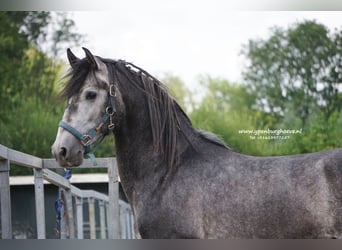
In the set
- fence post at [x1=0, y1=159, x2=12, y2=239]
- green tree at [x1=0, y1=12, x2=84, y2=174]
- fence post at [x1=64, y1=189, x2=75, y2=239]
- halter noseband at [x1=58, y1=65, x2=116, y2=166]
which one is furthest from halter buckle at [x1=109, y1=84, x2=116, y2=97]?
fence post at [x1=64, y1=189, x2=75, y2=239]

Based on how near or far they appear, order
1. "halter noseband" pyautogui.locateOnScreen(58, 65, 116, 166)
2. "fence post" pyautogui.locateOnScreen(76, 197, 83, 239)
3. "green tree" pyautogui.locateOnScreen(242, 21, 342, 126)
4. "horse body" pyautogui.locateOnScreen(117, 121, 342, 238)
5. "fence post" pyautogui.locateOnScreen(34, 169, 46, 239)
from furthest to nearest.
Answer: "fence post" pyautogui.locateOnScreen(76, 197, 83, 239) < "green tree" pyautogui.locateOnScreen(242, 21, 342, 126) < "fence post" pyautogui.locateOnScreen(34, 169, 46, 239) < "halter noseband" pyautogui.locateOnScreen(58, 65, 116, 166) < "horse body" pyautogui.locateOnScreen(117, 121, 342, 238)

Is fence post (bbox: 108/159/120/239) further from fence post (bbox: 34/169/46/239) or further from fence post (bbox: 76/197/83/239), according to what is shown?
fence post (bbox: 34/169/46/239)

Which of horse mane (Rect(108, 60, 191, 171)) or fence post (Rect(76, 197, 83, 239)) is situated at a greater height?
horse mane (Rect(108, 60, 191, 171))

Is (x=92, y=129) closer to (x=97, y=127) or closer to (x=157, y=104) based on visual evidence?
(x=97, y=127)

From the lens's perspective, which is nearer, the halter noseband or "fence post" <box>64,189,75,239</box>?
the halter noseband

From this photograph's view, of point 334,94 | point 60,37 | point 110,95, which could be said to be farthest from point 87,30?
point 334,94

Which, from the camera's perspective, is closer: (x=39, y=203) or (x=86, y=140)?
(x=86, y=140)

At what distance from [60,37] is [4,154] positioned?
115 centimetres

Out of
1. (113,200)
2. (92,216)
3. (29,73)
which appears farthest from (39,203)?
(29,73)

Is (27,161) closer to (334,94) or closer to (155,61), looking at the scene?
(155,61)

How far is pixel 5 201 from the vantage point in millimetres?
3025

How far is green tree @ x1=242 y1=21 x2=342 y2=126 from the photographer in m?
3.68

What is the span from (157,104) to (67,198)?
60.3 inches

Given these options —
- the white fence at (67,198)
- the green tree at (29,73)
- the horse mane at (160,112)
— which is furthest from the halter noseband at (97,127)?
the green tree at (29,73)
